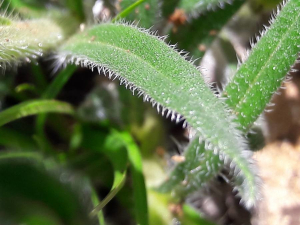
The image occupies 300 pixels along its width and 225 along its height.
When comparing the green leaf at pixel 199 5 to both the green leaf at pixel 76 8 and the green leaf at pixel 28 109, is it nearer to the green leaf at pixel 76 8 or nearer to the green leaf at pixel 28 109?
the green leaf at pixel 76 8

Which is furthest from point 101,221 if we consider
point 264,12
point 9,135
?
point 264,12

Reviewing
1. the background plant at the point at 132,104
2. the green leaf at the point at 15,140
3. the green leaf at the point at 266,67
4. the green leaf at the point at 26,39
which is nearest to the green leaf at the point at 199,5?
the background plant at the point at 132,104

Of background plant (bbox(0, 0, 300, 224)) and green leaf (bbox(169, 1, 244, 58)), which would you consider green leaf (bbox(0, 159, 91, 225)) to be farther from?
green leaf (bbox(169, 1, 244, 58))

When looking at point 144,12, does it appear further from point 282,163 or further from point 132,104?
point 282,163

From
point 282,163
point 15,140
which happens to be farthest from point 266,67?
point 15,140

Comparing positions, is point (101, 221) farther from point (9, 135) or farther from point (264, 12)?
point (264, 12)

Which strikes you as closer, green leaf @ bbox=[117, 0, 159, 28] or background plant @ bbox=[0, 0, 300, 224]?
background plant @ bbox=[0, 0, 300, 224]

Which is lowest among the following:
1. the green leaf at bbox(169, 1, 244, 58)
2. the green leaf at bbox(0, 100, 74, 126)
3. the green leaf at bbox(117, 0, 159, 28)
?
the green leaf at bbox(0, 100, 74, 126)

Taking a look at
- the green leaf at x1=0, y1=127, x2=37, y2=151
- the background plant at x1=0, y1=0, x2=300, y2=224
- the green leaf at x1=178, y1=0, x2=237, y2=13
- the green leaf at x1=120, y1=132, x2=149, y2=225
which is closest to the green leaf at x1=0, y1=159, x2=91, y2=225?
the background plant at x1=0, y1=0, x2=300, y2=224
